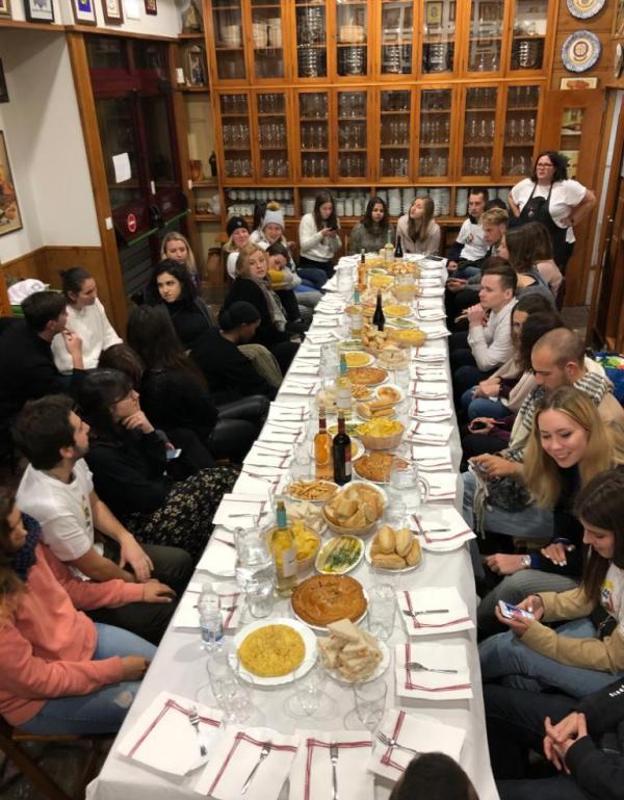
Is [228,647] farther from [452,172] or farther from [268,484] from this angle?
[452,172]

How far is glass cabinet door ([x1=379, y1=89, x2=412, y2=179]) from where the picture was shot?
6.65 m

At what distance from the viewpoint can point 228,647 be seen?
1710mm

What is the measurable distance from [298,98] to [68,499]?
5790mm

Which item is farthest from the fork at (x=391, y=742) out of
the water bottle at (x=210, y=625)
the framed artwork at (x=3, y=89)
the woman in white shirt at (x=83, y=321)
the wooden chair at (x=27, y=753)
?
the framed artwork at (x=3, y=89)

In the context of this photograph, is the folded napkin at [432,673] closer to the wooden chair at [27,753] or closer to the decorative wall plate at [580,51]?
the wooden chair at [27,753]

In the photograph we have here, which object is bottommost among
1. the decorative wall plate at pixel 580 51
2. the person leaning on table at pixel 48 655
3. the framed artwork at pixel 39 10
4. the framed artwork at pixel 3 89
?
the person leaning on table at pixel 48 655

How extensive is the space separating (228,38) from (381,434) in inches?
226

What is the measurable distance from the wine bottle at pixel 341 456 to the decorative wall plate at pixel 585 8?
215 inches

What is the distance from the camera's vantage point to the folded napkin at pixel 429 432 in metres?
2.67

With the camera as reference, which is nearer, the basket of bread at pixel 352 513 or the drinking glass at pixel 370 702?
the drinking glass at pixel 370 702

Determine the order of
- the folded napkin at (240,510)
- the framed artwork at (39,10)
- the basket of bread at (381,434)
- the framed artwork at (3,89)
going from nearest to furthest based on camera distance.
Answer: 1. the folded napkin at (240,510)
2. the basket of bread at (381,434)
3. the framed artwork at (39,10)
4. the framed artwork at (3,89)

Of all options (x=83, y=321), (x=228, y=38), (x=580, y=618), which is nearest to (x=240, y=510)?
(x=580, y=618)

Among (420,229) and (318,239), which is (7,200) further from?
(420,229)

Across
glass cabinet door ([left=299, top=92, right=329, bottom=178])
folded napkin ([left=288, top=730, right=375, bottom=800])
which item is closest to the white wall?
glass cabinet door ([left=299, top=92, right=329, bottom=178])
